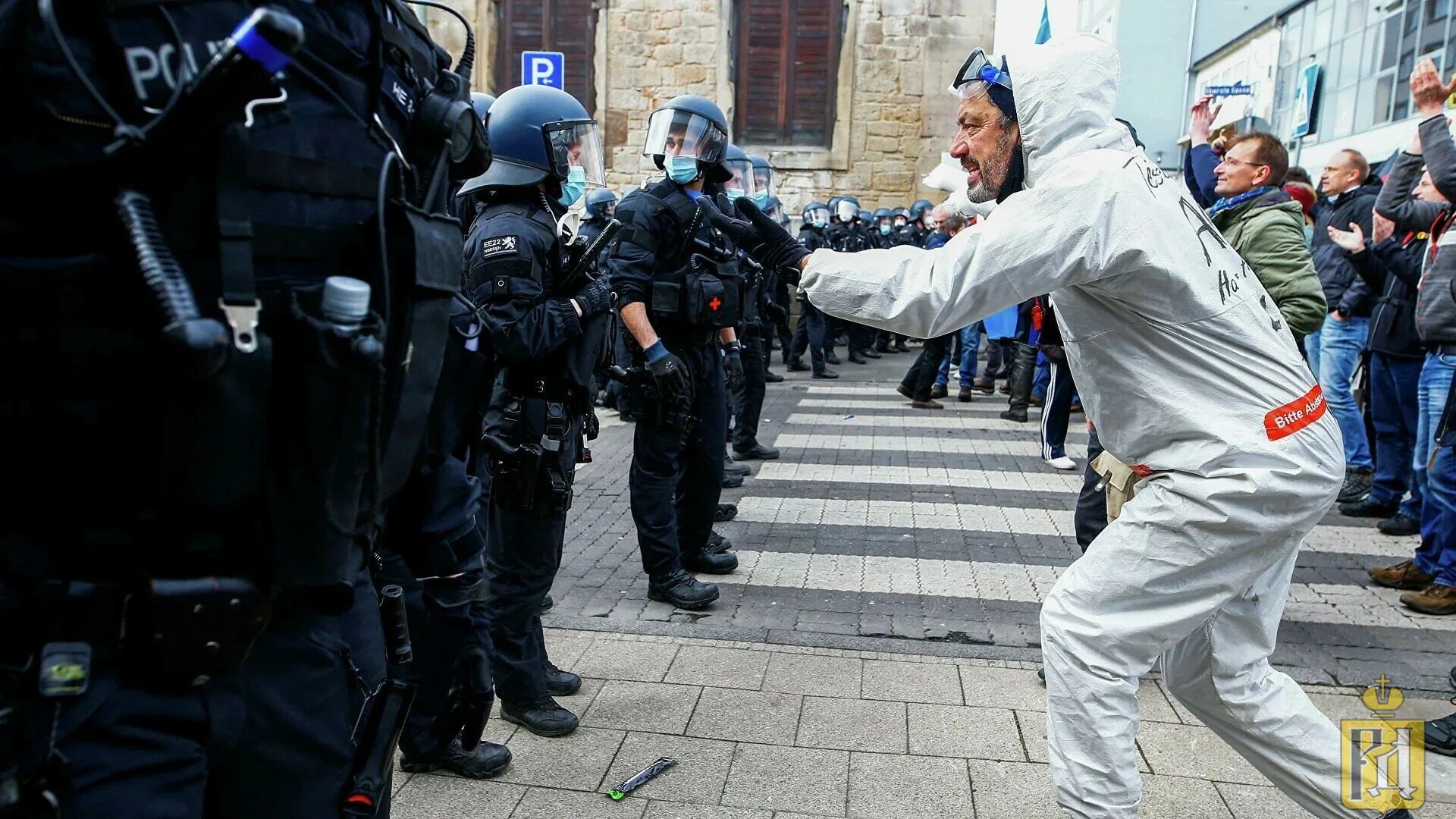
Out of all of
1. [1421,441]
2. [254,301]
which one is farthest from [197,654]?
[1421,441]

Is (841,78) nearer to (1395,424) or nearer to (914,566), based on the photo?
(1395,424)

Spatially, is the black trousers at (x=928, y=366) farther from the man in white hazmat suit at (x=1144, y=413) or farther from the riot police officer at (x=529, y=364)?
the man in white hazmat suit at (x=1144, y=413)

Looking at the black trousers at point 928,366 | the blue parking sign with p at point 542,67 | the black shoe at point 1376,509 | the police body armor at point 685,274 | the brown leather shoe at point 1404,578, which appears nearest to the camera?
the police body armor at point 685,274

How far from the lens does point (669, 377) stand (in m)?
4.49

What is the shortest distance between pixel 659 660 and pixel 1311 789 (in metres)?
2.21

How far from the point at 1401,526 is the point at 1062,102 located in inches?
185

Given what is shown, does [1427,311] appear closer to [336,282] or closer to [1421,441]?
[1421,441]

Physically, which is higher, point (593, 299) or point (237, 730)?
point (593, 299)

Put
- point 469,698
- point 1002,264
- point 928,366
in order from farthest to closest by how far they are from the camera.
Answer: point 928,366 < point 1002,264 < point 469,698

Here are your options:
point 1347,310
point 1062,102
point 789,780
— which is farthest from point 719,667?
point 1347,310

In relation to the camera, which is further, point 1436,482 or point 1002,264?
point 1436,482

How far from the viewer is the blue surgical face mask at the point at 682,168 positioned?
479 centimetres

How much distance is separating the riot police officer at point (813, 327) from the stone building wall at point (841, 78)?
3.73m

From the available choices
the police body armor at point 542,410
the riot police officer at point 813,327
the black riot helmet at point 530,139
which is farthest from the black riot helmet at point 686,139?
the riot police officer at point 813,327
